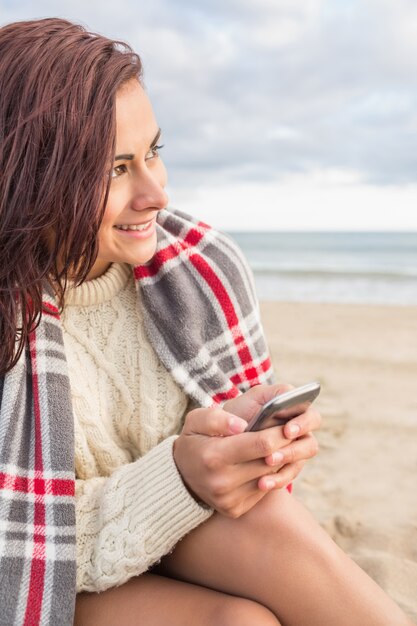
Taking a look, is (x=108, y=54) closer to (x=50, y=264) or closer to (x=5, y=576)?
(x=50, y=264)

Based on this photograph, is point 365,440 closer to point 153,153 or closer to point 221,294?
point 221,294

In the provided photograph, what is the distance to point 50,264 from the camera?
66.3 inches

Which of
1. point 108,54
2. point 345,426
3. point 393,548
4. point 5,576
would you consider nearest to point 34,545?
point 5,576

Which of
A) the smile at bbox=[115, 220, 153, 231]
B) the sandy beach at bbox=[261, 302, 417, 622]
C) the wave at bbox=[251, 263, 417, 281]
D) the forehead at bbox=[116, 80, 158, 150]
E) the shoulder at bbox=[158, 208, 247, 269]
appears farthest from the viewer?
the wave at bbox=[251, 263, 417, 281]

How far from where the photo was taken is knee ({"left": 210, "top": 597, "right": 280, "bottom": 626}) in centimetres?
150

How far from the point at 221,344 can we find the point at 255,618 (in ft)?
2.56

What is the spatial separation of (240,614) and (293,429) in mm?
419

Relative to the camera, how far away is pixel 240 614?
4.96 feet

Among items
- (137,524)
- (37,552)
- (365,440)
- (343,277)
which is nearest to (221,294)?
(137,524)

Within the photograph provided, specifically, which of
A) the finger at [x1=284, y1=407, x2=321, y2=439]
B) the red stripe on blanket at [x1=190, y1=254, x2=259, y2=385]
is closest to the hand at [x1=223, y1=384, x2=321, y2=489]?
the finger at [x1=284, y1=407, x2=321, y2=439]

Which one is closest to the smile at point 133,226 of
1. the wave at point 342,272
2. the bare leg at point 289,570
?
the bare leg at point 289,570

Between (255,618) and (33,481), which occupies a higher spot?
(33,481)

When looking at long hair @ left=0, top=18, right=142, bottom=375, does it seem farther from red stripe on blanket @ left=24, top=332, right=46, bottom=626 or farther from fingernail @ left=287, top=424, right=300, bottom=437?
fingernail @ left=287, top=424, right=300, bottom=437

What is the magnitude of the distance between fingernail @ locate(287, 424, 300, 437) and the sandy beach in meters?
1.06
